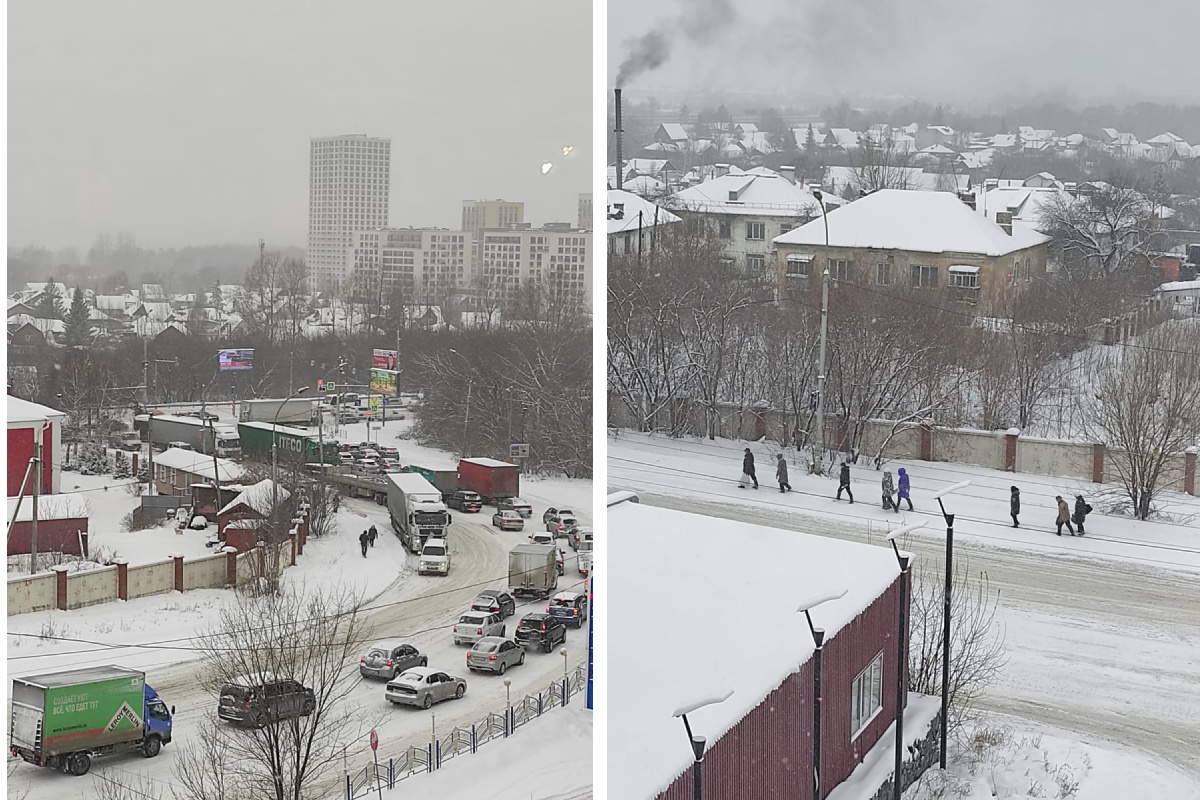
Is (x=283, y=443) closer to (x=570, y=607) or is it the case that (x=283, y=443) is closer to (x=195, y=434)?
(x=195, y=434)

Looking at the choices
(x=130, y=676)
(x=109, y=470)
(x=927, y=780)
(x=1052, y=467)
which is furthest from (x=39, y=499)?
(x=1052, y=467)

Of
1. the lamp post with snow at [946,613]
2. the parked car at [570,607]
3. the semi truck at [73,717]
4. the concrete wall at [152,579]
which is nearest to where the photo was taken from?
the semi truck at [73,717]

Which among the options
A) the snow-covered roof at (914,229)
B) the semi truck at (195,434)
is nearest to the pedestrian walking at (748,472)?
the snow-covered roof at (914,229)

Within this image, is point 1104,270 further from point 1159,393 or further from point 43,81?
point 43,81

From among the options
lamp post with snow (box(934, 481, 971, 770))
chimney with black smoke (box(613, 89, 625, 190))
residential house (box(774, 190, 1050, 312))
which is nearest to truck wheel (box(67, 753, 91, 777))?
lamp post with snow (box(934, 481, 971, 770))

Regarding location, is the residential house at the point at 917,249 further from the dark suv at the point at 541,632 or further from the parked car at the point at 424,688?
the parked car at the point at 424,688

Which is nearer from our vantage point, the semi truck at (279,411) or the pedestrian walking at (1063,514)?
the semi truck at (279,411)

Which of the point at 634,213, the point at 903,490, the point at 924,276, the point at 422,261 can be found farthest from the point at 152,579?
the point at 924,276
